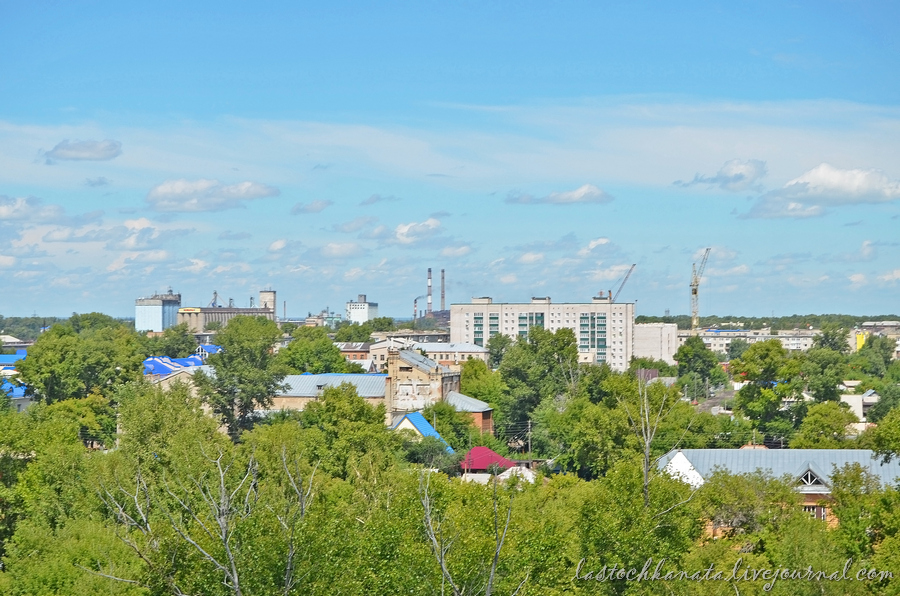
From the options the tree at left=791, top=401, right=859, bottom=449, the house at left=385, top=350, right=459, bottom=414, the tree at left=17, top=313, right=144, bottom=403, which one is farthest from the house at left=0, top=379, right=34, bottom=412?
the tree at left=791, top=401, right=859, bottom=449

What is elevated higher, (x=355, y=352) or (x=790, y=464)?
(x=355, y=352)

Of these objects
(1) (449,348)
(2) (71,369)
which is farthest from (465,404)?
(1) (449,348)

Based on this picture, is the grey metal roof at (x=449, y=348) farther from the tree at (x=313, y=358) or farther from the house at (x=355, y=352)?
the tree at (x=313, y=358)

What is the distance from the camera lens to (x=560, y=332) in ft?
279

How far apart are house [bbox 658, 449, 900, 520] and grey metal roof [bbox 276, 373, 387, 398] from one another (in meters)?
30.9

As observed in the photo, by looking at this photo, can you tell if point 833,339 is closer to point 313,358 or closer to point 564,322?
point 564,322

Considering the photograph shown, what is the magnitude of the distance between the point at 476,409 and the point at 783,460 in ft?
95.8

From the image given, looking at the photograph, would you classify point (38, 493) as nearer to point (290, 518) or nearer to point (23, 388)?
point (290, 518)

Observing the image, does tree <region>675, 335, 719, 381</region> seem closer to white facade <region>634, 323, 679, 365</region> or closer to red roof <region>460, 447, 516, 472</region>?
white facade <region>634, 323, 679, 365</region>

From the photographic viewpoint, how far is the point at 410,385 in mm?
72438

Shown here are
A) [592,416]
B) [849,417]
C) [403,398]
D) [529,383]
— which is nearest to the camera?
[592,416]

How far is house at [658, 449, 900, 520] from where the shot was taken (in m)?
45.0

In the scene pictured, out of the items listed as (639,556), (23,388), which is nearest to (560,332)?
(23,388)

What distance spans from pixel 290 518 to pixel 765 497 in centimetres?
1931
